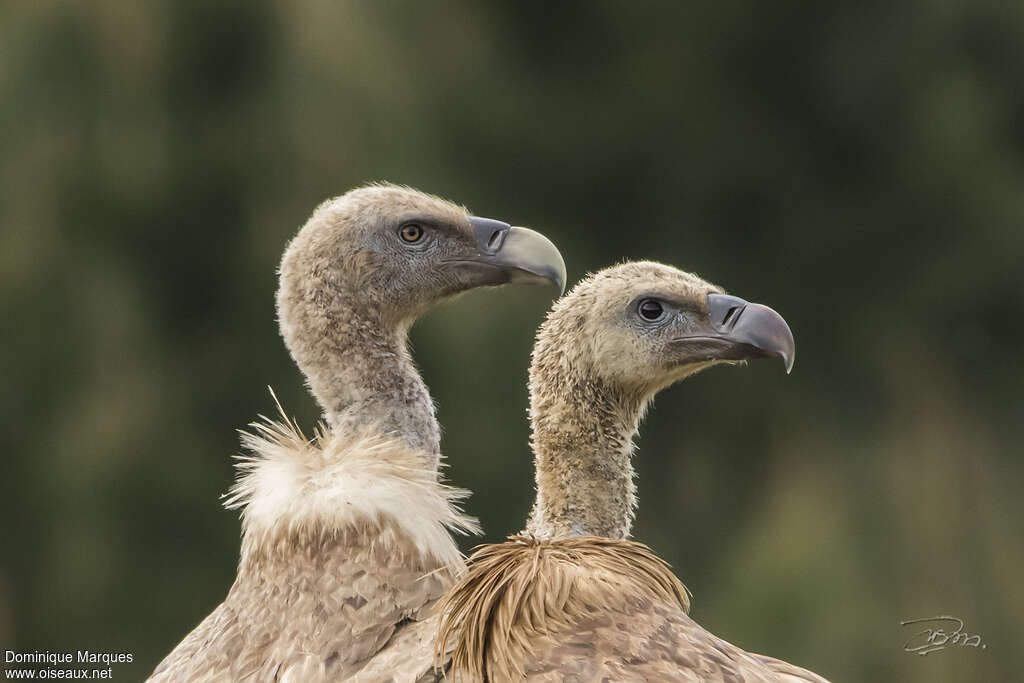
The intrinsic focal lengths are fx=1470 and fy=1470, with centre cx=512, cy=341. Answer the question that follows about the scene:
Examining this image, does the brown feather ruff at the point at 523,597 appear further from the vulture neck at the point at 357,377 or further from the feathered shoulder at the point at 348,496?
the vulture neck at the point at 357,377

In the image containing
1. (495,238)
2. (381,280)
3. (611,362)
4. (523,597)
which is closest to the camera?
(523,597)

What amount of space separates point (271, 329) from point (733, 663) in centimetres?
413

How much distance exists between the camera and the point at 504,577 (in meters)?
2.49

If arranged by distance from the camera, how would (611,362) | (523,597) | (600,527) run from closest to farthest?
(523,597) < (600,527) < (611,362)

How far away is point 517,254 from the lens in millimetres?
3248

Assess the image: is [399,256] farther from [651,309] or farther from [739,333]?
[739,333]

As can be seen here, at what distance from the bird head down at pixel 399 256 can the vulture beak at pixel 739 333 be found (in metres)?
0.33

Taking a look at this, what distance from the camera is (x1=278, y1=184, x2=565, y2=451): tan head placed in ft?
10.0

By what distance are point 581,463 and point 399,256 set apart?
63 cm
